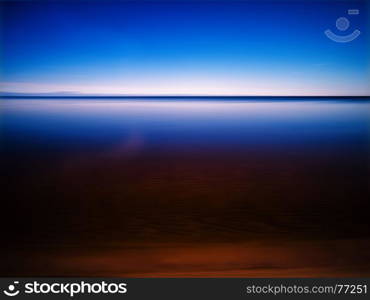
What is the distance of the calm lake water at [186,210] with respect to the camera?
3.11 meters

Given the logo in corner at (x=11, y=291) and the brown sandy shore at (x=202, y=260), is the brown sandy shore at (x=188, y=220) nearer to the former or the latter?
the brown sandy shore at (x=202, y=260)

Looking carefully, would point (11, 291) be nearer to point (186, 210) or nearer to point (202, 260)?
point (202, 260)

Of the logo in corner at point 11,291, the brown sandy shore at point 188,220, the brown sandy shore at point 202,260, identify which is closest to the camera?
the logo in corner at point 11,291

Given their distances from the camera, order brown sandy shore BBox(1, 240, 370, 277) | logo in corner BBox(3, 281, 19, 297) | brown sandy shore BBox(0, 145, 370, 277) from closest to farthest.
Result: logo in corner BBox(3, 281, 19, 297) → brown sandy shore BBox(1, 240, 370, 277) → brown sandy shore BBox(0, 145, 370, 277)

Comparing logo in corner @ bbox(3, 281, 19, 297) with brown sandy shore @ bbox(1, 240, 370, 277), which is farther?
brown sandy shore @ bbox(1, 240, 370, 277)

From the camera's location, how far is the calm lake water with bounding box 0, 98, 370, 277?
3109 millimetres

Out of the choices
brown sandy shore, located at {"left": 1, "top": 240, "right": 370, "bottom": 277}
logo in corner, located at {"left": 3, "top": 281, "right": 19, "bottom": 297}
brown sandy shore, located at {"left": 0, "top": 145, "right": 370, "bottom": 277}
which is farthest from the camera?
brown sandy shore, located at {"left": 0, "top": 145, "right": 370, "bottom": 277}

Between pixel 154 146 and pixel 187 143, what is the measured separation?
75 cm

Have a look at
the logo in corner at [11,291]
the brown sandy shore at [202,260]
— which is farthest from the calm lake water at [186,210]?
the logo in corner at [11,291]

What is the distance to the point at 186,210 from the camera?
428 centimetres

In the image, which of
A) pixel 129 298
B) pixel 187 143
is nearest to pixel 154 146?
pixel 187 143

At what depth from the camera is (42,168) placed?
5.91m

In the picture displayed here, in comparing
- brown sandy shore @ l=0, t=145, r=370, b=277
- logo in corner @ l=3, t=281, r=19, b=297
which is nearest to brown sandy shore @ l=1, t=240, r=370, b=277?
brown sandy shore @ l=0, t=145, r=370, b=277

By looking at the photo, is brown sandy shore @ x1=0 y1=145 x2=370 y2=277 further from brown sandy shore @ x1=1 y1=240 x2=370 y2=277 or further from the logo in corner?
the logo in corner
